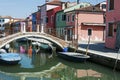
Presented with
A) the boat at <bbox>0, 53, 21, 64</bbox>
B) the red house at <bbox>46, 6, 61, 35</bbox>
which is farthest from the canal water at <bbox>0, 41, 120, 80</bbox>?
the red house at <bbox>46, 6, 61, 35</bbox>

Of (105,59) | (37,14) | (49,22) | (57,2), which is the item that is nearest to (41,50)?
(105,59)

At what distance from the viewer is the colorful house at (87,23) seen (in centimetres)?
4241

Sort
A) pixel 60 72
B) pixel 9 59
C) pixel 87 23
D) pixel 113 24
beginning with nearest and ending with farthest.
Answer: pixel 60 72, pixel 9 59, pixel 113 24, pixel 87 23

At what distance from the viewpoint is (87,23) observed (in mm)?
42312

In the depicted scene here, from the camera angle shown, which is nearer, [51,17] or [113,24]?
[113,24]

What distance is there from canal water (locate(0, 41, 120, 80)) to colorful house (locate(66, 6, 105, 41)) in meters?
16.2

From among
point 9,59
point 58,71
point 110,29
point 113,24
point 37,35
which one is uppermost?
point 113,24

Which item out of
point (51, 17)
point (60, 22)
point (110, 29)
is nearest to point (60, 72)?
point (110, 29)

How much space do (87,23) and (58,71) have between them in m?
21.8

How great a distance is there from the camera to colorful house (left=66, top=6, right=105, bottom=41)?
42.4m

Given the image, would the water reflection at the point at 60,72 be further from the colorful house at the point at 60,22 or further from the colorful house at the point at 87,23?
the colorful house at the point at 60,22

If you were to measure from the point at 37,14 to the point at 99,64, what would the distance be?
45.1 meters

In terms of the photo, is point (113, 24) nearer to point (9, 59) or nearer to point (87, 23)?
point (9, 59)

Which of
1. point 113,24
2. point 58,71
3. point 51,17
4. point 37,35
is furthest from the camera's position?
point 51,17
